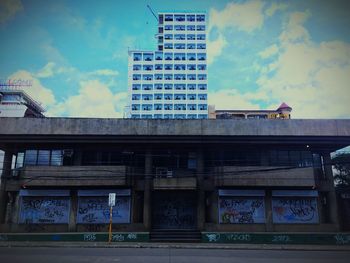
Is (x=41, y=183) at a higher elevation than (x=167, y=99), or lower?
lower

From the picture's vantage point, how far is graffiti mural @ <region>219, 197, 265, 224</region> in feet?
83.8

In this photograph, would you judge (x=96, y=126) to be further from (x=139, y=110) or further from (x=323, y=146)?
(x=139, y=110)

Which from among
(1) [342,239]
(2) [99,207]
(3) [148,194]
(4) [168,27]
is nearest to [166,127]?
(3) [148,194]

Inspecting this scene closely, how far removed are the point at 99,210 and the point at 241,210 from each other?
455 inches

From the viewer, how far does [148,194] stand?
25172mm

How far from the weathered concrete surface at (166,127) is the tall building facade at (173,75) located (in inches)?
2817

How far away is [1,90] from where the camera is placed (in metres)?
75.0

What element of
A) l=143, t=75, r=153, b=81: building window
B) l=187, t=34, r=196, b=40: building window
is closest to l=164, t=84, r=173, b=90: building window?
l=143, t=75, r=153, b=81: building window

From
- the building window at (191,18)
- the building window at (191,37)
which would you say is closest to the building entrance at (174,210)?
the building window at (191,37)

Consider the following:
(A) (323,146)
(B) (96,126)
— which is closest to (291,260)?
(A) (323,146)

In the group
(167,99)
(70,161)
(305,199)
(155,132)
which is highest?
(167,99)

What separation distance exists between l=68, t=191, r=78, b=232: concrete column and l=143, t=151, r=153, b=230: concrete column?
563 centimetres

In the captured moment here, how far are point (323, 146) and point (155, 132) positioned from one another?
14054mm

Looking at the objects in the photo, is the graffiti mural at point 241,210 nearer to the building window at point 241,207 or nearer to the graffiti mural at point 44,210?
the building window at point 241,207
